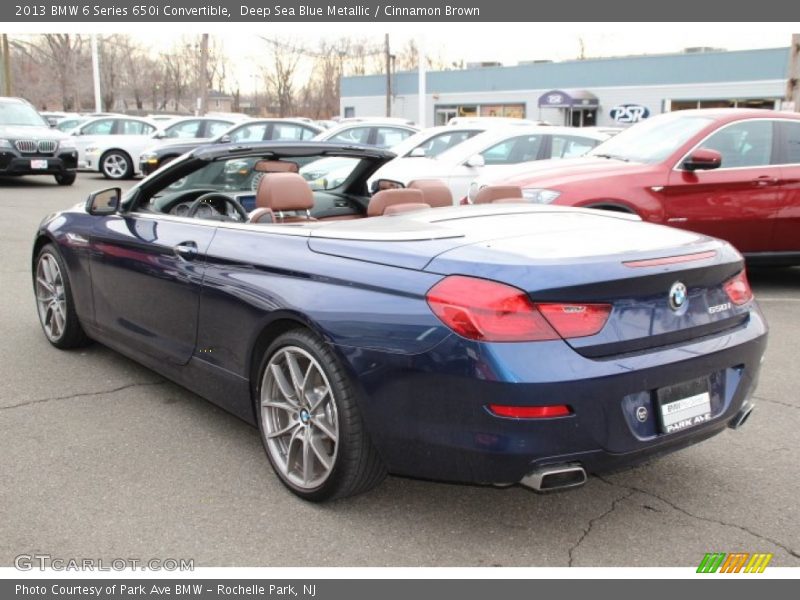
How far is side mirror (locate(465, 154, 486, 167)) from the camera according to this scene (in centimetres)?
1045

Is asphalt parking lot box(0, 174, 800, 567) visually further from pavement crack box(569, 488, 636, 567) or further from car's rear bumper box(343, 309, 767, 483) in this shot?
car's rear bumper box(343, 309, 767, 483)

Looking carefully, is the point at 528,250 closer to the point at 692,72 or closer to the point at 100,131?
the point at 100,131

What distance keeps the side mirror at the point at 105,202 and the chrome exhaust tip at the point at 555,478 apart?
10.2ft

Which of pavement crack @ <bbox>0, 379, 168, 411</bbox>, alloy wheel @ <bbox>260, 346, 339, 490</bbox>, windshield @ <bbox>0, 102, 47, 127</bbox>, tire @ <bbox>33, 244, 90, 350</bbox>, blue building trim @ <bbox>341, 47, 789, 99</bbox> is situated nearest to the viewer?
alloy wheel @ <bbox>260, 346, 339, 490</bbox>

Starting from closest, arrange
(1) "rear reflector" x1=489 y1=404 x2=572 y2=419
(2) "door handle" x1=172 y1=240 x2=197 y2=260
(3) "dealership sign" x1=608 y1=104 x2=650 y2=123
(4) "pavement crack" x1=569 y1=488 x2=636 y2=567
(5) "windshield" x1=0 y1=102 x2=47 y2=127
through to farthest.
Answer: (1) "rear reflector" x1=489 y1=404 x2=572 y2=419
(4) "pavement crack" x1=569 y1=488 x2=636 y2=567
(2) "door handle" x1=172 y1=240 x2=197 y2=260
(5) "windshield" x1=0 y1=102 x2=47 y2=127
(3) "dealership sign" x1=608 y1=104 x2=650 y2=123

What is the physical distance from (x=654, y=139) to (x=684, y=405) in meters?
5.40

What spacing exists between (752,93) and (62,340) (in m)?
36.5

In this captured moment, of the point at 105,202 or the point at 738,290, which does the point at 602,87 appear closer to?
the point at 105,202

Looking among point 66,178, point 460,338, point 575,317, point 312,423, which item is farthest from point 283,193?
point 66,178

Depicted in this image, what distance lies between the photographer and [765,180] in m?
7.27

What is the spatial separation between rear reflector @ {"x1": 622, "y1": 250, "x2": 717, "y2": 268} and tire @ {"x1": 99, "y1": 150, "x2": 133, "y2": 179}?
60.0 ft

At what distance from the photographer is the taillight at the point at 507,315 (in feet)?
8.68

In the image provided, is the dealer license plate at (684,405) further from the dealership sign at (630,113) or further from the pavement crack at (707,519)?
the dealership sign at (630,113)
